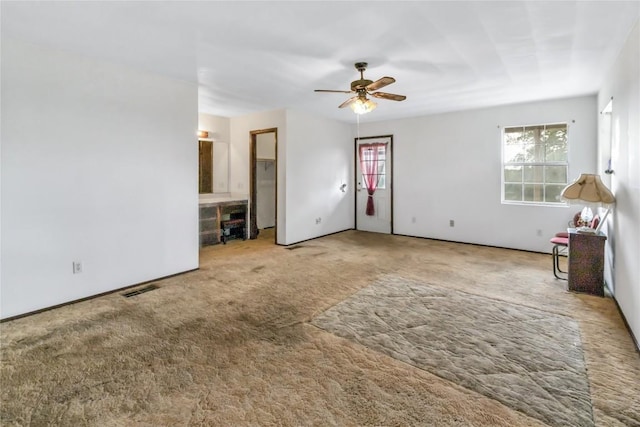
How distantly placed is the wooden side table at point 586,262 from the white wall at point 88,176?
467 centimetres

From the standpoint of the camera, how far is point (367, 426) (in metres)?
1.62

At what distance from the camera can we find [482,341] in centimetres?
245

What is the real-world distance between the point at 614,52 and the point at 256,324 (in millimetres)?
4387

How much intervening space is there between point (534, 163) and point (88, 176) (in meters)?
6.47

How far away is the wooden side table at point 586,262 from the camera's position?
339 cm

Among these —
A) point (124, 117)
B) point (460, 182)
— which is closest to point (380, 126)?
point (460, 182)

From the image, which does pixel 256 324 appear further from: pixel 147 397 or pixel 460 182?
pixel 460 182

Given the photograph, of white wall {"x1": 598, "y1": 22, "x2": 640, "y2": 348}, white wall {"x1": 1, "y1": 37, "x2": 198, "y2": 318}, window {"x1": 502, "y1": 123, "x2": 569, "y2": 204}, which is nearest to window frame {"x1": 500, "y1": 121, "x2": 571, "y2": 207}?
window {"x1": 502, "y1": 123, "x2": 569, "y2": 204}

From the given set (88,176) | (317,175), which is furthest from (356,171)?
(88,176)

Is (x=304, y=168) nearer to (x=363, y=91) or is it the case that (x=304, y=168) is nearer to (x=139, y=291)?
(x=363, y=91)

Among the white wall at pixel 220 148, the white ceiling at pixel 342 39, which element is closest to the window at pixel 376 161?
the white ceiling at pixel 342 39

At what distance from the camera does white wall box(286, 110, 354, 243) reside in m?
5.90

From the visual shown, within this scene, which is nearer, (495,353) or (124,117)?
(495,353)

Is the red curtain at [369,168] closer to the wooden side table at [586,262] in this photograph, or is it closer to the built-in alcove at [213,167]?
the built-in alcove at [213,167]
